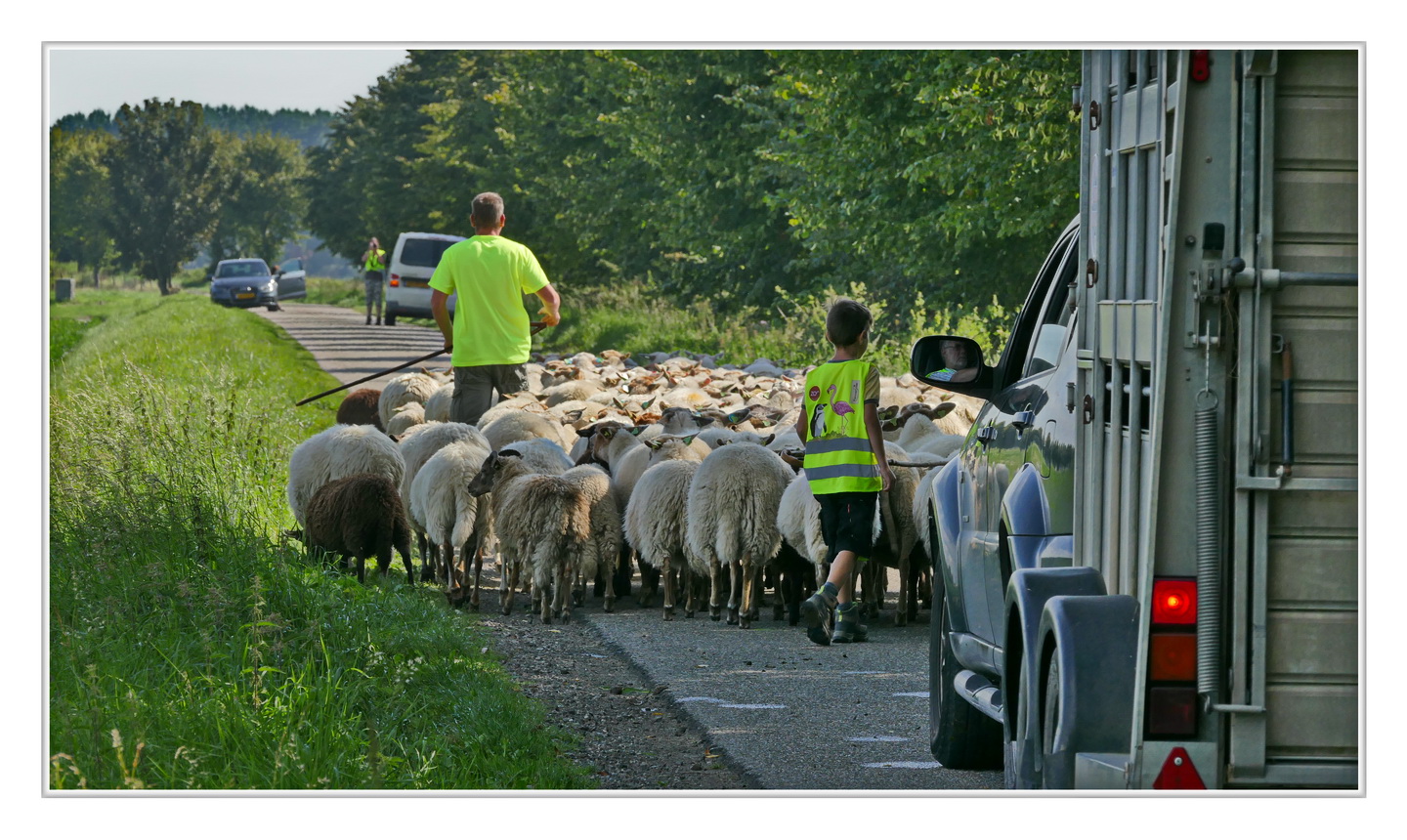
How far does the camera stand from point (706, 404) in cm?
1503

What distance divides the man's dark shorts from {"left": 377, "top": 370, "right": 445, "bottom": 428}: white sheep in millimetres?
4036

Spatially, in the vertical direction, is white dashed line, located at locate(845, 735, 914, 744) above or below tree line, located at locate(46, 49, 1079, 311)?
below

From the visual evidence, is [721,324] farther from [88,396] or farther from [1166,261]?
[1166,261]

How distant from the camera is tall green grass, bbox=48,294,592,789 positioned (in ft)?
16.9

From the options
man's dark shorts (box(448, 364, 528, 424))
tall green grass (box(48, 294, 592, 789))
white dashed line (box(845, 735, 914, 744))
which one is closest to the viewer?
tall green grass (box(48, 294, 592, 789))

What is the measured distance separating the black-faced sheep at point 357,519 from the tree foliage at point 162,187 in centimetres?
3218

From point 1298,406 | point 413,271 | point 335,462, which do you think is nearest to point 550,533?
point 335,462

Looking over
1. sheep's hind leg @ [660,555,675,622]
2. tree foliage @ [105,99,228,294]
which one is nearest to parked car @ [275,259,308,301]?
tree foliage @ [105,99,228,294]

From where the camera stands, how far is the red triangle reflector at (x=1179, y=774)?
11.6 feet

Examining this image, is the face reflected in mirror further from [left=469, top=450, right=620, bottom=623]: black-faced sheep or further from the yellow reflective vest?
[left=469, top=450, right=620, bottom=623]: black-faced sheep

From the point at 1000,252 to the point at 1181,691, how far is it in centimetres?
1878

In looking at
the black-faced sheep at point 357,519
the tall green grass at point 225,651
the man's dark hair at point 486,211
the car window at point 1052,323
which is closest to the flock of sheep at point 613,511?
the black-faced sheep at point 357,519

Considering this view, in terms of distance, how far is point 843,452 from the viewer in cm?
802

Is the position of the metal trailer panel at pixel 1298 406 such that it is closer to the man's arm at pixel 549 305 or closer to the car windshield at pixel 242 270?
the man's arm at pixel 549 305
